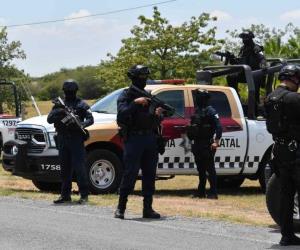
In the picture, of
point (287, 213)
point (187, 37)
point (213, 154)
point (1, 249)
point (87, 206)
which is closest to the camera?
point (1, 249)

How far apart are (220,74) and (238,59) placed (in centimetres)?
44

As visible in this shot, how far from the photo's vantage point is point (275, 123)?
7480 millimetres

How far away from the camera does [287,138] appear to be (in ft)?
24.5

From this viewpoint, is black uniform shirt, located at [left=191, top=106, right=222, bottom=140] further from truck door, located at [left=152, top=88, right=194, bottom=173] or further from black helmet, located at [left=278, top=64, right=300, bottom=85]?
black helmet, located at [left=278, top=64, right=300, bottom=85]

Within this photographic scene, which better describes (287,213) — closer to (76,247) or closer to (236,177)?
(76,247)

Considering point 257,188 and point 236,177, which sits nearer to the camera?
point 236,177

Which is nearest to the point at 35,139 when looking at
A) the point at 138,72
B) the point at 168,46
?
the point at 138,72

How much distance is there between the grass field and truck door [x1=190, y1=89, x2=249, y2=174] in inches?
22.0

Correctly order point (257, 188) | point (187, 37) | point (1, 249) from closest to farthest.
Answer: point (1, 249) < point (257, 188) < point (187, 37)

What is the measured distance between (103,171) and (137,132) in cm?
339

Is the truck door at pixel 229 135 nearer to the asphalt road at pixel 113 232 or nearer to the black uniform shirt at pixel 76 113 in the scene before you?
the black uniform shirt at pixel 76 113

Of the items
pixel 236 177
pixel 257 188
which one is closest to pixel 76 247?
pixel 236 177

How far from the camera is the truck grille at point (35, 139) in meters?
12.3

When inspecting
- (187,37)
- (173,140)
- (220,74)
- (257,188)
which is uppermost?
(187,37)
